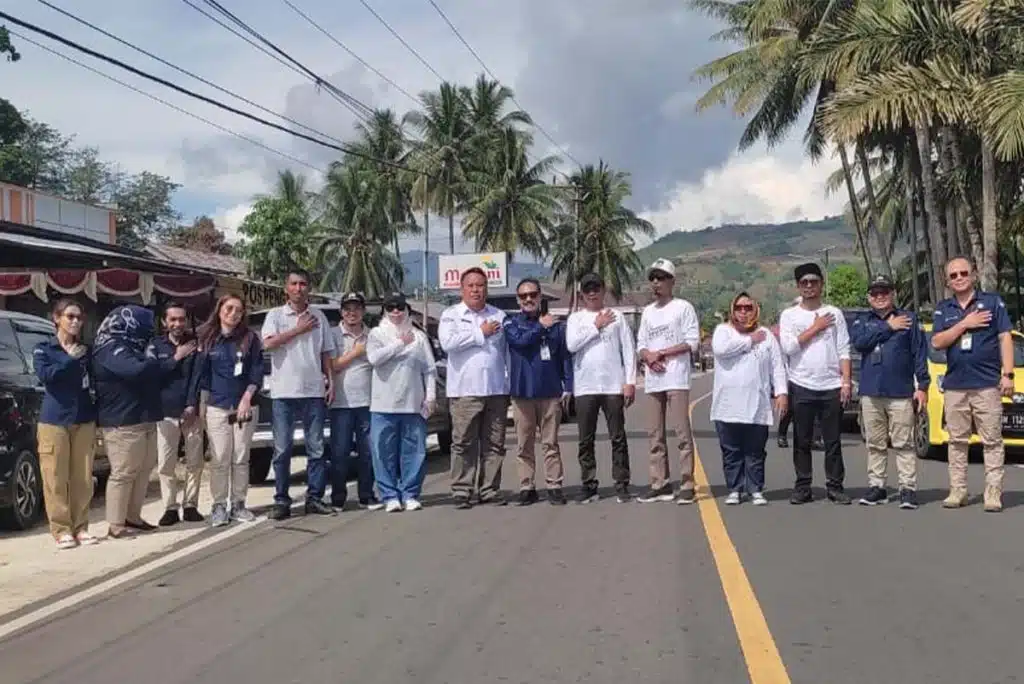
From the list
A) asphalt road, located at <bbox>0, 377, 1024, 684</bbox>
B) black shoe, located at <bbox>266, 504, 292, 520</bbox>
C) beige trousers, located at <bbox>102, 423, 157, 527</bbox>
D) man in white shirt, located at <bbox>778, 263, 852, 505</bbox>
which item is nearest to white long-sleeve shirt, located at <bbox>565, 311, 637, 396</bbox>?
asphalt road, located at <bbox>0, 377, 1024, 684</bbox>

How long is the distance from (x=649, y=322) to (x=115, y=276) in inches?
365

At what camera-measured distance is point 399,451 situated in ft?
32.1

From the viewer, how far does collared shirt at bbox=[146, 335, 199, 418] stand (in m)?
9.02

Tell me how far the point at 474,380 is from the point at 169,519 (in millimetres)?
2753

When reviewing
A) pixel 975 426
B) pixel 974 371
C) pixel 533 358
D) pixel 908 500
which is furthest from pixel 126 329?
pixel 975 426

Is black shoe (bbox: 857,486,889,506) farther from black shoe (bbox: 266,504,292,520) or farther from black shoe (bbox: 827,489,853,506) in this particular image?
black shoe (bbox: 266,504,292,520)

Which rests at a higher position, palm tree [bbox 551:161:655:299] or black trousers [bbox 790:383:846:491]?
palm tree [bbox 551:161:655:299]

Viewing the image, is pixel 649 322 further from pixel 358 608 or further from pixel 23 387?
pixel 23 387

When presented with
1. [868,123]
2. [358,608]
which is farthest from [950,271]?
[868,123]

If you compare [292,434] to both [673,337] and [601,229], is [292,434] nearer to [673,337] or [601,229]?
[673,337]

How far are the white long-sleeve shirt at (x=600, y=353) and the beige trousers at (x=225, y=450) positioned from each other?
107 inches

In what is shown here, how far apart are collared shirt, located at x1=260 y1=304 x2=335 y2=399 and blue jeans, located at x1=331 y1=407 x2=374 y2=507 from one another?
17.4 inches

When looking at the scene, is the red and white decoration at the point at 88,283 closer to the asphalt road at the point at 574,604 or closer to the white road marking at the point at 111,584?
the white road marking at the point at 111,584

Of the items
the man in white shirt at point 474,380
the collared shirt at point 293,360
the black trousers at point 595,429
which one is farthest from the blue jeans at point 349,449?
the black trousers at point 595,429
